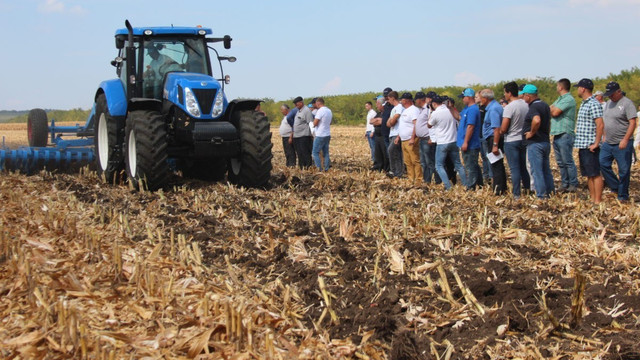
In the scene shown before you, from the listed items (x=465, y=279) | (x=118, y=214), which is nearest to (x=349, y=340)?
(x=465, y=279)

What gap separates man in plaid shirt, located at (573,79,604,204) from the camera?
26.9 feet

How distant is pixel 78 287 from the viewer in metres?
4.22

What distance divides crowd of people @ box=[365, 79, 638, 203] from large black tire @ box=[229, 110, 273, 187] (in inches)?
93.7

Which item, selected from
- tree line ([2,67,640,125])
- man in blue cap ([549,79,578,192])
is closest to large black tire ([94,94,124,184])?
man in blue cap ([549,79,578,192])

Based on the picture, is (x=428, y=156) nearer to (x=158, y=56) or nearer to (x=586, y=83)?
(x=586, y=83)

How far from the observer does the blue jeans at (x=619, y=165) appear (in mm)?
8219

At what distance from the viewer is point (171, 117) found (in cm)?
923

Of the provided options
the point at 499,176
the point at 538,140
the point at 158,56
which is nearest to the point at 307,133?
the point at 158,56

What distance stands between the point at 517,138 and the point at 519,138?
0.03 m

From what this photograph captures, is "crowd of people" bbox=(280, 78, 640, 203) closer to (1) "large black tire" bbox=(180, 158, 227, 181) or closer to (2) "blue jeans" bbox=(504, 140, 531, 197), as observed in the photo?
(2) "blue jeans" bbox=(504, 140, 531, 197)

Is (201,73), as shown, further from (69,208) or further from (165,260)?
(165,260)

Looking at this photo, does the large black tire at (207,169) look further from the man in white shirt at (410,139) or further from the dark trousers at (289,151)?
the dark trousers at (289,151)

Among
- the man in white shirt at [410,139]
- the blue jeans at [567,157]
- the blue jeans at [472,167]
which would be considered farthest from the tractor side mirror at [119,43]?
the blue jeans at [567,157]

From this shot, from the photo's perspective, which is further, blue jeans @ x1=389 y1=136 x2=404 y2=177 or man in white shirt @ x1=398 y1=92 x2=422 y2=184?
blue jeans @ x1=389 y1=136 x2=404 y2=177
